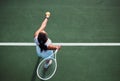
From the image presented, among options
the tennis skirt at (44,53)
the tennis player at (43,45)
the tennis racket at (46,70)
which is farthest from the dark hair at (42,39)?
the tennis racket at (46,70)

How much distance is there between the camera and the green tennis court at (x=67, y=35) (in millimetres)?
9000

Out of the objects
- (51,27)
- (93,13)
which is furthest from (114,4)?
(51,27)

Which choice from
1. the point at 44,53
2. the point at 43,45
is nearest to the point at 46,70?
the point at 44,53

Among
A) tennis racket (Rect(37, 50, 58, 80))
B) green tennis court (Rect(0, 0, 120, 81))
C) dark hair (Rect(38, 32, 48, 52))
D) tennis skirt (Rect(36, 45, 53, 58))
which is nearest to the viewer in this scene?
dark hair (Rect(38, 32, 48, 52))

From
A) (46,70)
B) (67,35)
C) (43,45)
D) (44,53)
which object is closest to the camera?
(43,45)

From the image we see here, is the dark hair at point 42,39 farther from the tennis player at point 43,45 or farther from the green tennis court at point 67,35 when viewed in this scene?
the green tennis court at point 67,35

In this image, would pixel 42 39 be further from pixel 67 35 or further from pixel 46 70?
pixel 67 35

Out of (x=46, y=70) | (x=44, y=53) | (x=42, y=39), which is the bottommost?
(x=46, y=70)

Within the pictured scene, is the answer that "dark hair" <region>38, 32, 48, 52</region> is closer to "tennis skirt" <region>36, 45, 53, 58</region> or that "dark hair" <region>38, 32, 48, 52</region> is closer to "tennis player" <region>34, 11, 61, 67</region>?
"tennis player" <region>34, 11, 61, 67</region>

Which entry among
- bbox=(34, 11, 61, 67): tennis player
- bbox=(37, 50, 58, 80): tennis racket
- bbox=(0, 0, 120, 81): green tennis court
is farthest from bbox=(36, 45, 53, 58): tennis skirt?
bbox=(0, 0, 120, 81): green tennis court

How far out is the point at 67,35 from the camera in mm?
9438

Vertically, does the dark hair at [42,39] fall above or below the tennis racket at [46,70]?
above

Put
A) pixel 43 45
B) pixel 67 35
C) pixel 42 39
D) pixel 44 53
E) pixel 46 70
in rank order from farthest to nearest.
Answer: pixel 67 35, pixel 46 70, pixel 44 53, pixel 43 45, pixel 42 39

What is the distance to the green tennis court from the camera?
900 centimetres
